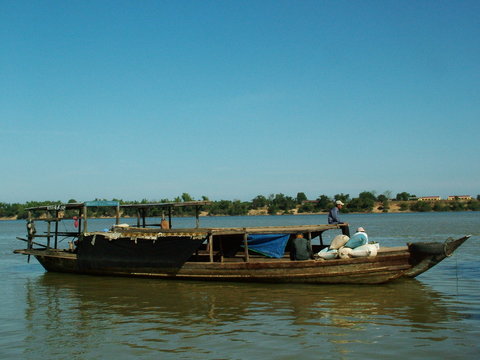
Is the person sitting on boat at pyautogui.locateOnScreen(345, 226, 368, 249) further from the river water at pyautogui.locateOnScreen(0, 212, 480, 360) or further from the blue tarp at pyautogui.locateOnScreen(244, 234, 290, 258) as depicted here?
the blue tarp at pyautogui.locateOnScreen(244, 234, 290, 258)

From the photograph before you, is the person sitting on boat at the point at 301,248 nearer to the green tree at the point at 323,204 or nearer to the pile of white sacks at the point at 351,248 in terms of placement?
the pile of white sacks at the point at 351,248

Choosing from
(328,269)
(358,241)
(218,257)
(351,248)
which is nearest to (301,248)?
(328,269)

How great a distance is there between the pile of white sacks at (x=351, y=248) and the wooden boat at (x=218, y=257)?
0.17 metres

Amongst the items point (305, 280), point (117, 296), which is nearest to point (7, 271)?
point (117, 296)

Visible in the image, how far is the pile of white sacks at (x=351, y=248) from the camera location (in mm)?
13664

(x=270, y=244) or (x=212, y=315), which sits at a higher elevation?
(x=270, y=244)

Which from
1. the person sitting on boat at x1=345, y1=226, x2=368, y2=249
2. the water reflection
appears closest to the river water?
the water reflection

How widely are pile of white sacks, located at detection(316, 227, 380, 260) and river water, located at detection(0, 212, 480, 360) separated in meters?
0.93

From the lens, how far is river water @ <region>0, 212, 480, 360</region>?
827 cm

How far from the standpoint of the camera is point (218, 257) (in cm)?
1712

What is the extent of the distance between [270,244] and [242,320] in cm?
578

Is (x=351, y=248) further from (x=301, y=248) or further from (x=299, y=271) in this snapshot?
(x=299, y=271)

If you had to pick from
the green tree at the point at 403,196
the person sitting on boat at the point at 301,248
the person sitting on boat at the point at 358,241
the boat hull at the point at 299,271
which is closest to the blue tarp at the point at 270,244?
the person sitting on boat at the point at 301,248

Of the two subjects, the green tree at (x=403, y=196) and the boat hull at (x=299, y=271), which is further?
the green tree at (x=403, y=196)
